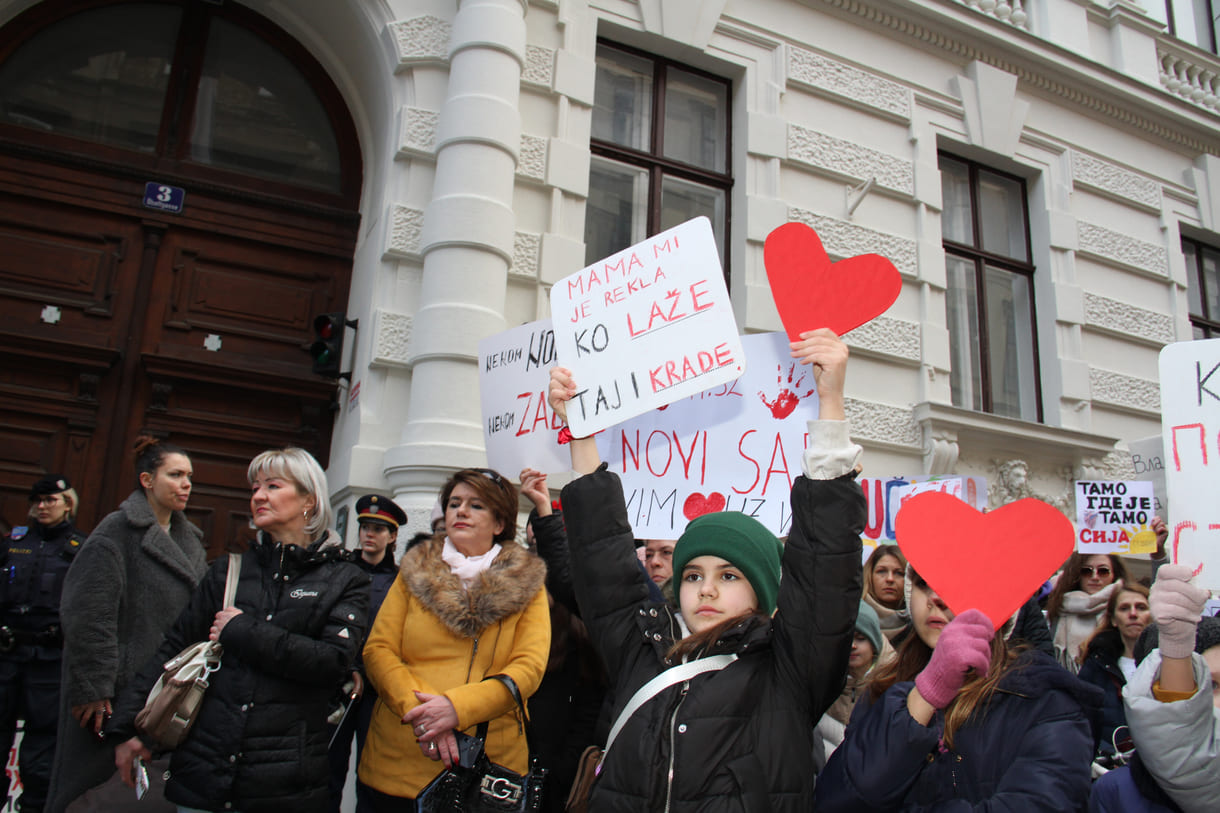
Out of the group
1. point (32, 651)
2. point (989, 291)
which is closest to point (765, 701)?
point (32, 651)

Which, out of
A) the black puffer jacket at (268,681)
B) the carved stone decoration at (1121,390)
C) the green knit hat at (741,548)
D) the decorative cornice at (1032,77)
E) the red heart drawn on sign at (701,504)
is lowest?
the black puffer jacket at (268,681)

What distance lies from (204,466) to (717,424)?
400 centimetres

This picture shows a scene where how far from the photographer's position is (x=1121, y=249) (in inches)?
346

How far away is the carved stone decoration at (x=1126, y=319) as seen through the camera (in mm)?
8461

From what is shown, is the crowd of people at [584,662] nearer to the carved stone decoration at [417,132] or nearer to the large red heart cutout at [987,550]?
the large red heart cutout at [987,550]

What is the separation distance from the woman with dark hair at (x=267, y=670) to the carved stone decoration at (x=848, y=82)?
20.0ft

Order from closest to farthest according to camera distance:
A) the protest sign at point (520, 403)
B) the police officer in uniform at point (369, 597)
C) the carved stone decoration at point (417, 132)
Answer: the police officer in uniform at point (369, 597) → the protest sign at point (520, 403) → the carved stone decoration at point (417, 132)

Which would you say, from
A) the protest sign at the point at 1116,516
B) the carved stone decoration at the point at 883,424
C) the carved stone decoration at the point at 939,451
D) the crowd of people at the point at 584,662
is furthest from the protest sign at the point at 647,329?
the carved stone decoration at the point at 939,451

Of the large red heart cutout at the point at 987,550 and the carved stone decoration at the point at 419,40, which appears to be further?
the carved stone decoration at the point at 419,40

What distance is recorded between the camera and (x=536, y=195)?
6262 millimetres

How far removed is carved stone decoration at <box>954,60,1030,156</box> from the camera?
8250 millimetres

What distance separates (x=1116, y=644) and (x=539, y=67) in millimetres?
5157

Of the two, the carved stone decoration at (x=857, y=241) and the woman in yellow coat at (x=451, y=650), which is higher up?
the carved stone decoration at (x=857, y=241)

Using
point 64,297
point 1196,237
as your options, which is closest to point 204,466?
A: point 64,297
